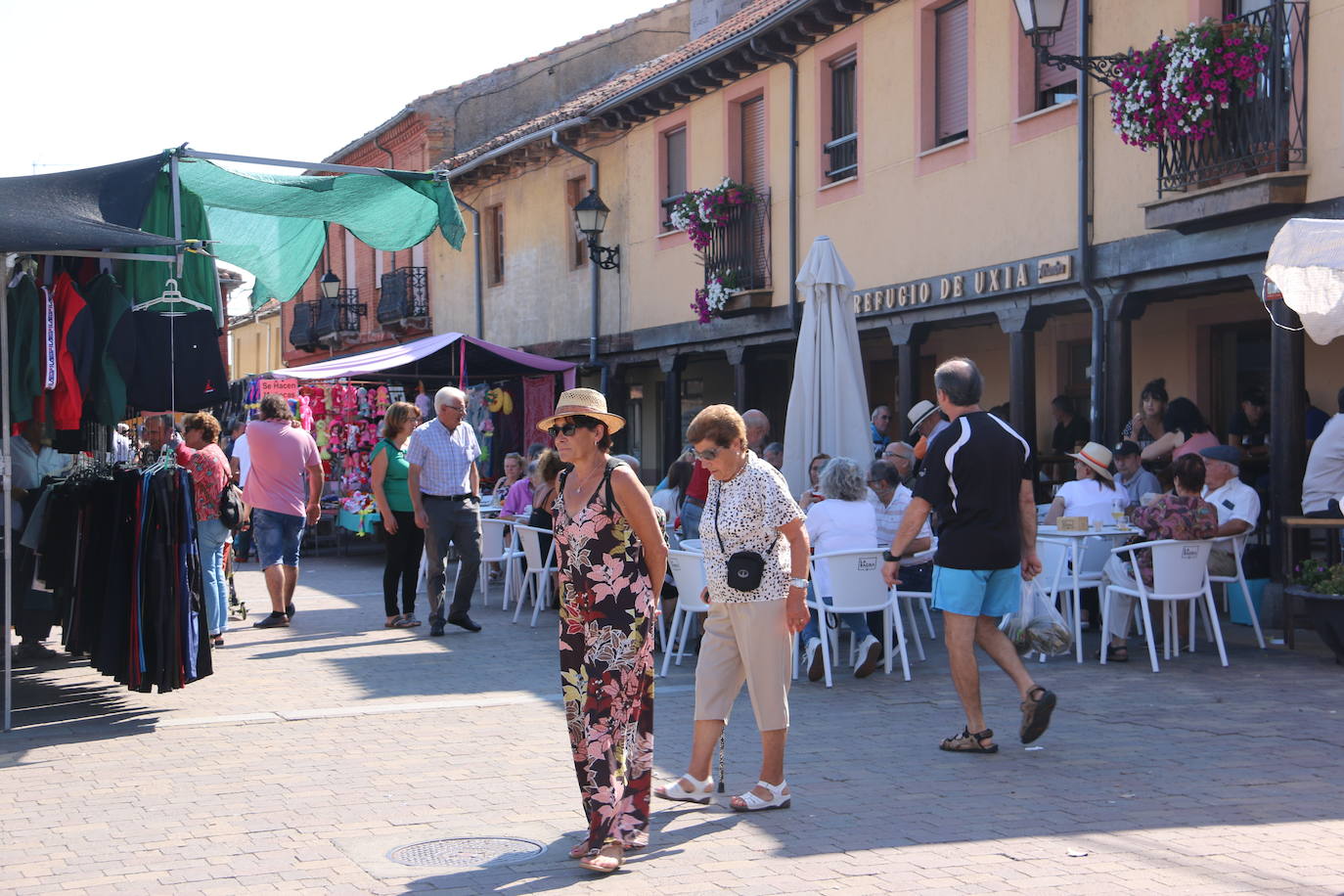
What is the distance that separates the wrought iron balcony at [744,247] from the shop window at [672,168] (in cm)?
208

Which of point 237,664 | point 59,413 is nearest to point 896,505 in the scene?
Answer: point 237,664

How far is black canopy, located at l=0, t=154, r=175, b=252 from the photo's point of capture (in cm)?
730

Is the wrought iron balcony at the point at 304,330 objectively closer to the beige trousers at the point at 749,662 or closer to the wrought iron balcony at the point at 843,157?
the wrought iron balcony at the point at 843,157

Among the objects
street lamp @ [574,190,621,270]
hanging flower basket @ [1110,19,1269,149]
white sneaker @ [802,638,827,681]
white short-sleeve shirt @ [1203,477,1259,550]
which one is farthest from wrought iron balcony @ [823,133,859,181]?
white sneaker @ [802,638,827,681]

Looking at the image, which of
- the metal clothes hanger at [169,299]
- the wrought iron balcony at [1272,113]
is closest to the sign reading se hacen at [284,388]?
the metal clothes hanger at [169,299]

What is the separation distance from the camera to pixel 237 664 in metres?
10.1

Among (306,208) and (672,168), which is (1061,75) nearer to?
(306,208)

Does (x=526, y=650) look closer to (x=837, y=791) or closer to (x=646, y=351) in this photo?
(x=837, y=791)

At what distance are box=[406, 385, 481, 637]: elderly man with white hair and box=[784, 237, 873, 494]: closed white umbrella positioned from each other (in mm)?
2460

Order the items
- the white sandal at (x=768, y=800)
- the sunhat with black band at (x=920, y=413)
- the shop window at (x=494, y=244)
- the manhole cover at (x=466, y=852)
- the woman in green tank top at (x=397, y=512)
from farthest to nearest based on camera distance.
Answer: the shop window at (x=494, y=244) → the sunhat with black band at (x=920, y=413) → the woman in green tank top at (x=397, y=512) → the white sandal at (x=768, y=800) → the manhole cover at (x=466, y=852)

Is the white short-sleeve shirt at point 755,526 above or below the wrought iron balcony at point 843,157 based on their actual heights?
below

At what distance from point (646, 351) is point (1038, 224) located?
902cm

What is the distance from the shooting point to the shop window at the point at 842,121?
17172 mm

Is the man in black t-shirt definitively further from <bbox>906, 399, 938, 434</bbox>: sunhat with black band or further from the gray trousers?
<bbox>906, 399, 938, 434</bbox>: sunhat with black band
